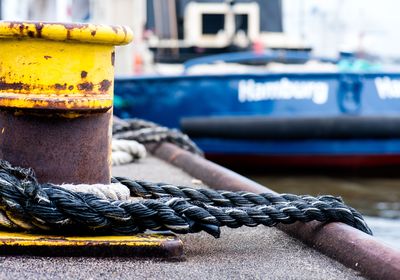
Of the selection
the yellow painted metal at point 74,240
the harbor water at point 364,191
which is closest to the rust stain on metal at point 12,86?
the yellow painted metal at point 74,240

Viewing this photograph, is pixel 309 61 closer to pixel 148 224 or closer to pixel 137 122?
pixel 137 122

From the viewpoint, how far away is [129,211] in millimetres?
2197

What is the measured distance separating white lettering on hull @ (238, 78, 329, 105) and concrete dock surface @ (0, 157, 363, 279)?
587 cm

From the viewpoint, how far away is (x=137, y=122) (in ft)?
16.0

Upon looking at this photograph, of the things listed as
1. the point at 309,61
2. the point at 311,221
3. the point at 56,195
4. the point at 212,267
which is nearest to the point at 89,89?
the point at 56,195

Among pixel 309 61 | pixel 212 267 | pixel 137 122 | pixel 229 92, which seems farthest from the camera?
pixel 309 61

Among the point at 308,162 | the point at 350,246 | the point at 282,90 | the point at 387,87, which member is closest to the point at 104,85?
the point at 350,246

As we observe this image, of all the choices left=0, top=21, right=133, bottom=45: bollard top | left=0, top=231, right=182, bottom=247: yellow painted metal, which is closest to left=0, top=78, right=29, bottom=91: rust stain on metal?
left=0, top=21, right=133, bottom=45: bollard top

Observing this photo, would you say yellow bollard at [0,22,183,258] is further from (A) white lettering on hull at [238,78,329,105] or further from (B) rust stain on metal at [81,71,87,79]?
(A) white lettering on hull at [238,78,329,105]

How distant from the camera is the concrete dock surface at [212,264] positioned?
2.00 m

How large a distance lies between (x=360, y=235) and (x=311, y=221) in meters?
0.23

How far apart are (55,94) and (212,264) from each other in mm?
666

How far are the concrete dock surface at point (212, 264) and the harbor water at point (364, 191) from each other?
342 cm

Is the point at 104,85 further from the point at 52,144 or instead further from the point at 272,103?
the point at 272,103
